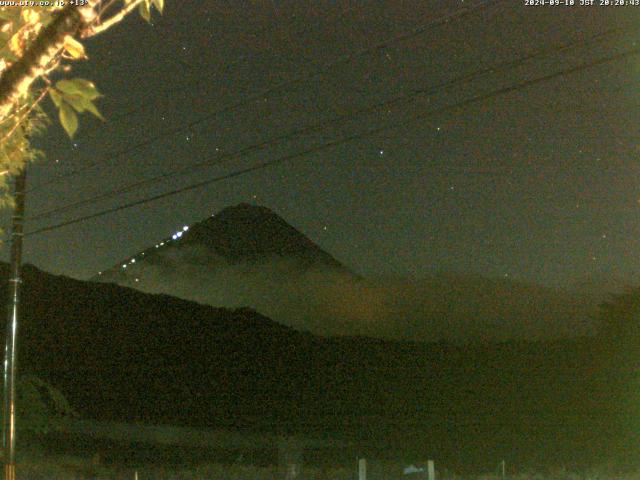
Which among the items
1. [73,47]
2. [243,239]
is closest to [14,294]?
[73,47]

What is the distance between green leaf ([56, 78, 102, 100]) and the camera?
12.4 ft

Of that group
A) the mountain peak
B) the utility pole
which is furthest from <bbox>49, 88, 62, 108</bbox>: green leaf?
the mountain peak

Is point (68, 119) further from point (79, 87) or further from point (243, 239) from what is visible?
point (243, 239)

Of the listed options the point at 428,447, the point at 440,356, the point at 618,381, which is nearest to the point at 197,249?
the point at 440,356

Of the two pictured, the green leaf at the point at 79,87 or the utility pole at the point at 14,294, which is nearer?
the green leaf at the point at 79,87

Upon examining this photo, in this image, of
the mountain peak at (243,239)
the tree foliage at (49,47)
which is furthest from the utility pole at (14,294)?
the mountain peak at (243,239)

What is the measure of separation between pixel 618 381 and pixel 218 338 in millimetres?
30514

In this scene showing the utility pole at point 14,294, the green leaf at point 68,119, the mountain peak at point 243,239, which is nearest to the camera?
the green leaf at point 68,119

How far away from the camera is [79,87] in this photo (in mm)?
3805

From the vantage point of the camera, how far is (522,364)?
5791 cm

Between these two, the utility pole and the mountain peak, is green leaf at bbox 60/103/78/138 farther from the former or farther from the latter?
the mountain peak

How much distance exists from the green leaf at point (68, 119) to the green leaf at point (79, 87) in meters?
0.07

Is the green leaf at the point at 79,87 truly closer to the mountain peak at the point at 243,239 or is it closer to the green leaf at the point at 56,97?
the green leaf at the point at 56,97

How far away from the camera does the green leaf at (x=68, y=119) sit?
147 inches
